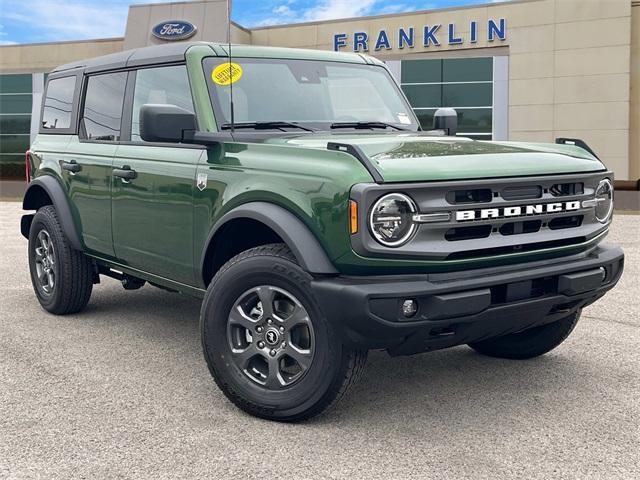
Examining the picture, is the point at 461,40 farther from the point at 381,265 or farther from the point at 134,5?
the point at 381,265

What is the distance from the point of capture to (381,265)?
3.53m

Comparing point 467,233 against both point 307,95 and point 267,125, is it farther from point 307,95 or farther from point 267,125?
point 307,95

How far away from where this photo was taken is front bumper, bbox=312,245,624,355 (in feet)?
11.4

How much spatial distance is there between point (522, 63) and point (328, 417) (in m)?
33.3

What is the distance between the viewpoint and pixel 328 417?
4008 mm

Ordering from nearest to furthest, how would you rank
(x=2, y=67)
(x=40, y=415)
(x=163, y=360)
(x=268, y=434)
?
1. (x=268, y=434)
2. (x=40, y=415)
3. (x=163, y=360)
4. (x=2, y=67)

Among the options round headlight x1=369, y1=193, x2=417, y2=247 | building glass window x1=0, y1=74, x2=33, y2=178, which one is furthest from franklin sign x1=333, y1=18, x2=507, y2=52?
round headlight x1=369, y1=193, x2=417, y2=247

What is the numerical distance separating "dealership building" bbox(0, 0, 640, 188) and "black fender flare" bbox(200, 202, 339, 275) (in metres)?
30.8

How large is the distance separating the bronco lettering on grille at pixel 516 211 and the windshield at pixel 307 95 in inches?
58.4

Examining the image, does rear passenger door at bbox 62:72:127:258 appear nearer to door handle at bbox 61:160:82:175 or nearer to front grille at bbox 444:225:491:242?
door handle at bbox 61:160:82:175

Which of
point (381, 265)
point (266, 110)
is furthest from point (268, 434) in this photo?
point (266, 110)

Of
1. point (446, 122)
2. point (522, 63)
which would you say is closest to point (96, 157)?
point (446, 122)

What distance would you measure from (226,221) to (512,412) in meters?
1.78

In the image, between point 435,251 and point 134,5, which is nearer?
point 435,251
